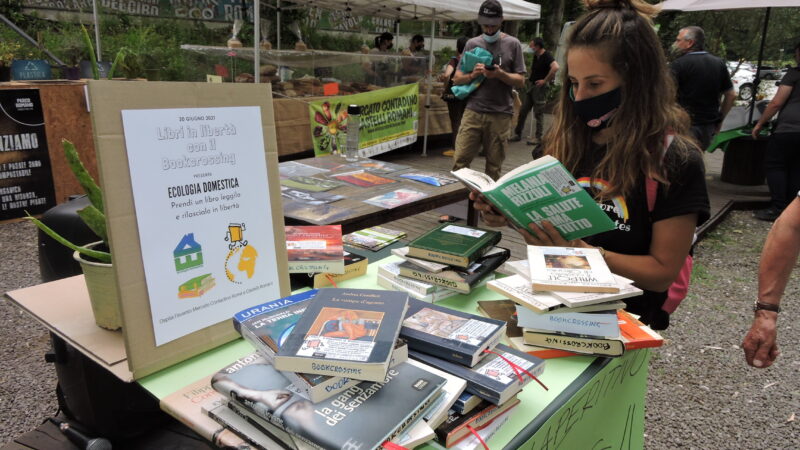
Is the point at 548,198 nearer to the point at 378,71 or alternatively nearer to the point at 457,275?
the point at 457,275

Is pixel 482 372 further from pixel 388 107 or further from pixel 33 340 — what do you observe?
pixel 388 107

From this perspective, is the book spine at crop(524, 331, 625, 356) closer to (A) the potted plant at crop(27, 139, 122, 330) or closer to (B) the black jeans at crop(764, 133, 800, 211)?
(A) the potted plant at crop(27, 139, 122, 330)

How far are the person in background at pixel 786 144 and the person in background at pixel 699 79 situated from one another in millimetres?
556

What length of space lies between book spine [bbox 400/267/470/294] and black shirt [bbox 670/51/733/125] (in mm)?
5121

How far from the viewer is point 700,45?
5.75 meters

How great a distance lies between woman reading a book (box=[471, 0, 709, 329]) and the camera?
5.26 ft

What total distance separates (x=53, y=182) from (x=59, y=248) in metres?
2.82

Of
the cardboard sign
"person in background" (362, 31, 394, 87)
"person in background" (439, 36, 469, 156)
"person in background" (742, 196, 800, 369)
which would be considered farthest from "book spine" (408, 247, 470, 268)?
"person in background" (439, 36, 469, 156)

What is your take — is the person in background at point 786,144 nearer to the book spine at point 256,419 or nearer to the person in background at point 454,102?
the person in background at point 454,102

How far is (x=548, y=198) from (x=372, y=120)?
19.1 feet

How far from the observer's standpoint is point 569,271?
130 cm

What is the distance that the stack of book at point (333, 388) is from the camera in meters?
0.86

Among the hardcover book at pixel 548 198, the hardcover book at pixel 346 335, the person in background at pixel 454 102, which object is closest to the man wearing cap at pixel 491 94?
the person in background at pixel 454 102

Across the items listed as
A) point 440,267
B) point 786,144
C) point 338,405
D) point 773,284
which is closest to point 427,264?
point 440,267
